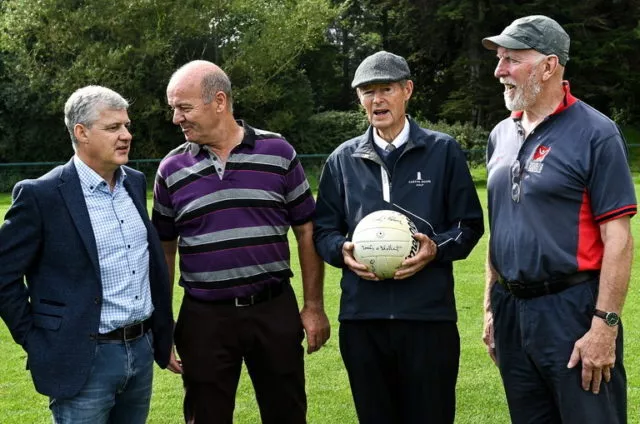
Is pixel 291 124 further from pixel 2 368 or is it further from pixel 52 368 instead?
pixel 52 368

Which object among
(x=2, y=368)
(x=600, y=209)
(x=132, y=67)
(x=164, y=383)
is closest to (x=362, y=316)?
(x=600, y=209)

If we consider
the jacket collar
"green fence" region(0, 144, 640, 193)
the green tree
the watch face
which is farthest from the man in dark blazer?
the green tree

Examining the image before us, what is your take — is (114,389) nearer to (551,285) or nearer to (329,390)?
(551,285)

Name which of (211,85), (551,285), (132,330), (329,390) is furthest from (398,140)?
(329,390)

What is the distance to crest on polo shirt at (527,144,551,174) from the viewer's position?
385 centimetres

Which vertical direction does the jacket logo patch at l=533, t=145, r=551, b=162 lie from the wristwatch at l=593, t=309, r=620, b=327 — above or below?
above

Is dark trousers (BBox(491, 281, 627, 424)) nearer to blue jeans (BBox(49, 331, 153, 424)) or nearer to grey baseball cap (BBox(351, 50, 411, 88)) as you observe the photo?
grey baseball cap (BBox(351, 50, 411, 88))

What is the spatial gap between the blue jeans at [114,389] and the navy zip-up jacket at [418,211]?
3.64ft

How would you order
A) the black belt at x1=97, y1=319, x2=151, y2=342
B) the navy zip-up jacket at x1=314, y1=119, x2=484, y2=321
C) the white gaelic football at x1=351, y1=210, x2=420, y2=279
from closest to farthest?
the black belt at x1=97, y1=319, x2=151, y2=342, the white gaelic football at x1=351, y1=210, x2=420, y2=279, the navy zip-up jacket at x1=314, y1=119, x2=484, y2=321

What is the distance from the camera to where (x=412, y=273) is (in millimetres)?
4230

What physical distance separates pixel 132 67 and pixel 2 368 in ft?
87.9

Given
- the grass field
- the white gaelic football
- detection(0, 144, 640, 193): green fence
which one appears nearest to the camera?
the white gaelic football

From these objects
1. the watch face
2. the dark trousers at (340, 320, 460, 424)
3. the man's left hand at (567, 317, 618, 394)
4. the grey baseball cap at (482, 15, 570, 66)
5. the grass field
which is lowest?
the grass field

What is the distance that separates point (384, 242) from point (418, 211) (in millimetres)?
372
